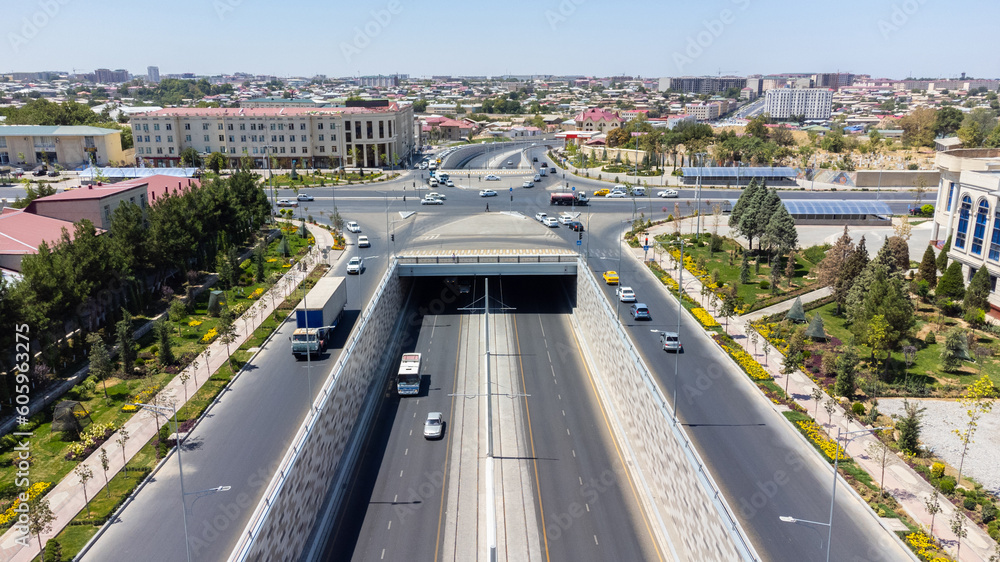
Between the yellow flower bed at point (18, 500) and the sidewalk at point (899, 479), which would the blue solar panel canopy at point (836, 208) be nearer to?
the sidewalk at point (899, 479)

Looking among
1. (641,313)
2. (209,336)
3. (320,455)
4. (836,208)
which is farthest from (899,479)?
(836,208)

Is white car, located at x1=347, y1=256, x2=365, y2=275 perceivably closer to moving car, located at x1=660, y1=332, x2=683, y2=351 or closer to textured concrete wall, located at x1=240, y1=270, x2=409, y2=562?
textured concrete wall, located at x1=240, y1=270, x2=409, y2=562

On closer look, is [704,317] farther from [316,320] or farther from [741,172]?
[741,172]

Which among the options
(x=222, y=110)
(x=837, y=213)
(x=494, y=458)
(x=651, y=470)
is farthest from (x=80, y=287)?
(x=222, y=110)

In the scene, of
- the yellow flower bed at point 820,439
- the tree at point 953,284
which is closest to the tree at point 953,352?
the tree at point 953,284

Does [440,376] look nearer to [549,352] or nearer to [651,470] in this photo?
[549,352]
